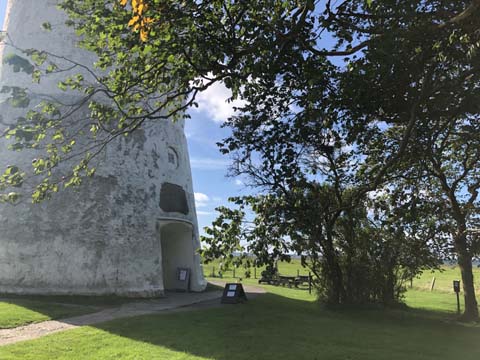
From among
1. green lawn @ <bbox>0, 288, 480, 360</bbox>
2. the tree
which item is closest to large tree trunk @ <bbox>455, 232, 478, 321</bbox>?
green lawn @ <bbox>0, 288, 480, 360</bbox>

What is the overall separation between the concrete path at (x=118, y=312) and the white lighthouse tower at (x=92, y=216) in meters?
1.21

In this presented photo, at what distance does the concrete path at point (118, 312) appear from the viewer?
8.76 meters

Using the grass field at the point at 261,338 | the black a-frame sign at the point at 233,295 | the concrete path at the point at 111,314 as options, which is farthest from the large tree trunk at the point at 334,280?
the concrete path at the point at 111,314

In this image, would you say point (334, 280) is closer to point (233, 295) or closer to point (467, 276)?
point (233, 295)

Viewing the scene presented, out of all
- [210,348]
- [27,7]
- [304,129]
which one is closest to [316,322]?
[210,348]

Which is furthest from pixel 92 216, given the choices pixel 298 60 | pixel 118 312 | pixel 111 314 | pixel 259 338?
pixel 298 60

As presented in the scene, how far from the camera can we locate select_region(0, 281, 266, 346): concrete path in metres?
8.76

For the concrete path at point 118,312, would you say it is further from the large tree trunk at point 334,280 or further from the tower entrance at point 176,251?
the large tree trunk at point 334,280

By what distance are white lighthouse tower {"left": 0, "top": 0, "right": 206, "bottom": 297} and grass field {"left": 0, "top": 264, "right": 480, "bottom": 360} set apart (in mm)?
4531

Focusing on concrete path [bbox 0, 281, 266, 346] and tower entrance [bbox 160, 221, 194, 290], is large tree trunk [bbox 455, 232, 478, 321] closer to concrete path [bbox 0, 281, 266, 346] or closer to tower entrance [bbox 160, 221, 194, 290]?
concrete path [bbox 0, 281, 266, 346]

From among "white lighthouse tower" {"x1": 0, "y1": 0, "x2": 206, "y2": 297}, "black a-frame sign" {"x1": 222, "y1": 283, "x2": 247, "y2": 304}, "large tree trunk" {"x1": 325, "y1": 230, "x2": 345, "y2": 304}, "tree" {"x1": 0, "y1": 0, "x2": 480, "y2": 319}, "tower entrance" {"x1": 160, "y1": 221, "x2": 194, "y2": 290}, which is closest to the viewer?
"tree" {"x1": 0, "y1": 0, "x2": 480, "y2": 319}

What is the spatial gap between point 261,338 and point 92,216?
8.98 m

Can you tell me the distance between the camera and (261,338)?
8609mm

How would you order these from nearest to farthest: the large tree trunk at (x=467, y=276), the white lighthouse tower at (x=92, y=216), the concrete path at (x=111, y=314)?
the concrete path at (x=111, y=314) < the large tree trunk at (x=467, y=276) < the white lighthouse tower at (x=92, y=216)
